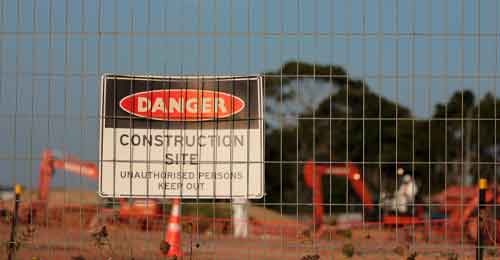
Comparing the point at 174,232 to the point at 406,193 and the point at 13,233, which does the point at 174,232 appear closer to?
the point at 13,233

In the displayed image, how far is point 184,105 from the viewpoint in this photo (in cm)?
796

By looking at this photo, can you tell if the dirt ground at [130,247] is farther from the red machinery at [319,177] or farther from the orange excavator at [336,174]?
the red machinery at [319,177]

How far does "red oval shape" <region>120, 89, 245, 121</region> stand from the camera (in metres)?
7.92

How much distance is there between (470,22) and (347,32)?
1.09 m

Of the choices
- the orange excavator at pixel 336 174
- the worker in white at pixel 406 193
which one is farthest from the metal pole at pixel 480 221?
the worker in white at pixel 406 193

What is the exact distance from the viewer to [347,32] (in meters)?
7.54

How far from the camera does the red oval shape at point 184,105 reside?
7918mm

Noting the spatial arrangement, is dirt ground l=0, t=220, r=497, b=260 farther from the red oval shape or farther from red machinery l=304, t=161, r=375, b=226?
red machinery l=304, t=161, r=375, b=226

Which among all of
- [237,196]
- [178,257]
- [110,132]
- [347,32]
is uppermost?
[347,32]

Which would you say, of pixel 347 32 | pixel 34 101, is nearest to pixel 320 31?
pixel 347 32

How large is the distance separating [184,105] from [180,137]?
0.30 m

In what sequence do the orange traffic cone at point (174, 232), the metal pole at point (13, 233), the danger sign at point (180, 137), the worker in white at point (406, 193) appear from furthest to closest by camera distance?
the worker in white at point (406, 193)
the orange traffic cone at point (174, 232)
the metal pole at point (13, 233)
the danger sign at point (180, 137)

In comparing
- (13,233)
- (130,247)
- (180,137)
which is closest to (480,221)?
(180,137)

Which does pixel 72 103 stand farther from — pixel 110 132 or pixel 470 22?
pixel 470 22
